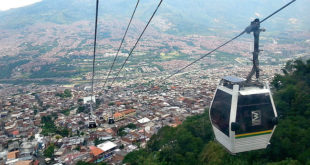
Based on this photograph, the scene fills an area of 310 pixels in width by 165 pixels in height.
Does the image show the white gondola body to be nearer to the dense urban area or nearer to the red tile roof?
the dense urban area

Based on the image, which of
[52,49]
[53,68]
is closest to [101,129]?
[53,68]

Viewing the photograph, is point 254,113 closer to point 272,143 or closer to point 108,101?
point 272,143

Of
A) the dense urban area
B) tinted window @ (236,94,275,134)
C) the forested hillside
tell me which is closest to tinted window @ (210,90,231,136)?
tinted window @ (236,94,275,134)

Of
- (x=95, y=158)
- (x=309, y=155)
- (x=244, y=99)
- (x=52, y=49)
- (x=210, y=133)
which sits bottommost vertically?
(x=95, y=158)

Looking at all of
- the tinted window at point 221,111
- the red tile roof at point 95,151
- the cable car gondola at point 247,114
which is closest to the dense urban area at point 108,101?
the red tile roof at point 95,151

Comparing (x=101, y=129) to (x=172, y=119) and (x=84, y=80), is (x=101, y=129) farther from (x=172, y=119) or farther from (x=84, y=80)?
(x=84, y=80)

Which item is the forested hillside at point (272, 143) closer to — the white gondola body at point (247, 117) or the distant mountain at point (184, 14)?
the white gondola body at point (247, 117)

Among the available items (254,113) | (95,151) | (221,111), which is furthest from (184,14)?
(254,113)
